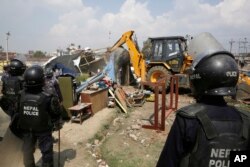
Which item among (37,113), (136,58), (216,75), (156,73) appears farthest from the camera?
(136,58)

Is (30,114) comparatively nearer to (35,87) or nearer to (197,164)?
(35,87)

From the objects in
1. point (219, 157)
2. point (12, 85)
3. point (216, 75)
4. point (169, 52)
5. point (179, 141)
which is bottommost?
point (12, 85)

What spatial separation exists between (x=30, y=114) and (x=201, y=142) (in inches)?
116

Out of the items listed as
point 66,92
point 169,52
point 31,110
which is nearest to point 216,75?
point 31,110

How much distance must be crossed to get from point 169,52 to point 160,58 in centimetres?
52

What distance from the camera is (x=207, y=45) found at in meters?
2.16

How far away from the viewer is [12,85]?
18.4 feet

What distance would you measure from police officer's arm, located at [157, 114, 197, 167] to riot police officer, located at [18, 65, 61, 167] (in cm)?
266

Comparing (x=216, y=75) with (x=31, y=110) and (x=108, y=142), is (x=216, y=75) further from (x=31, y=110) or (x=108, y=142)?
(x=108, y=142)

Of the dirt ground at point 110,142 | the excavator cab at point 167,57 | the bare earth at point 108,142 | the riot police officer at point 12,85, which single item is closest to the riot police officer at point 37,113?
the bare earth at point 108,142

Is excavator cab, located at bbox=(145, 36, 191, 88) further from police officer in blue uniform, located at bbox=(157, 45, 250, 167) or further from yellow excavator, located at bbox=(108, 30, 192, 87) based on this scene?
police officer in blue uniform, located at bbox=(157, 45, 250, 167)

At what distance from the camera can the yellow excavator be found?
12383 mm

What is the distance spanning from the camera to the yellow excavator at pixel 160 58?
12383 mm

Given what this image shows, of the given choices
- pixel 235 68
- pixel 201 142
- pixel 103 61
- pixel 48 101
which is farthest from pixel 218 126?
pixel 103 61
